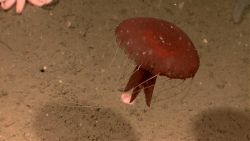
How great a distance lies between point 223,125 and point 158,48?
1060 millimetres

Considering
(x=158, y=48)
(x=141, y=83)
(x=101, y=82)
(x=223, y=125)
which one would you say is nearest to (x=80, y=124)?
(x=101, y=82)

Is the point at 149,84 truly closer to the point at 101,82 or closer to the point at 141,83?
the point at 141,83

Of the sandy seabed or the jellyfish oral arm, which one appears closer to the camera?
the jellyfish oral arm

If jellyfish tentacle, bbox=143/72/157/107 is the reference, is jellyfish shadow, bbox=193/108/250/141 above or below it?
Answer: below

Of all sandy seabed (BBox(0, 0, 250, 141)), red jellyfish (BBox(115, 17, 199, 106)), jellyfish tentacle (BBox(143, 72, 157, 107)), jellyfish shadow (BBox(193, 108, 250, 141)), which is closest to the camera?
red jellyfish (BBox(115, 17, 199, 106))

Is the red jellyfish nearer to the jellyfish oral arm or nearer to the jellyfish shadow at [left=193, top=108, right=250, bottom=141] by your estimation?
the jellyfish oral arm

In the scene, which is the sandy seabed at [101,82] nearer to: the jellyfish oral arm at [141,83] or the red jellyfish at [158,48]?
the jellyfish oral arm at [141,83]

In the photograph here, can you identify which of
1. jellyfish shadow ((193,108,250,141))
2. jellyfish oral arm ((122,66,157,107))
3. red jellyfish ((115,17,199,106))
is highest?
red jellyfish ((115,17,199,106))

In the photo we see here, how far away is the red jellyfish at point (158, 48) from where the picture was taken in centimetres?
254

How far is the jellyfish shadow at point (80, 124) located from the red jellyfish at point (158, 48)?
0.52m

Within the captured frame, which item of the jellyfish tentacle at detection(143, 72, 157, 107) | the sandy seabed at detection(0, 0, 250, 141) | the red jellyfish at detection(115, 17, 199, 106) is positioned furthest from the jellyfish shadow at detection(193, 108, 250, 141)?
the red jellyfish at detection(115, 17, 199, 106)

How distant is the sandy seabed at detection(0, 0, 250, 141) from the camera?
299 centimetres

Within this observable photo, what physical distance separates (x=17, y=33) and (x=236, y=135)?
1.96 m

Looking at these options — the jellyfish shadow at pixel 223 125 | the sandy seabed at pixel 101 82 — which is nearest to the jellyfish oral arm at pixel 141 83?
the sandy seabed at pixel 101 82
